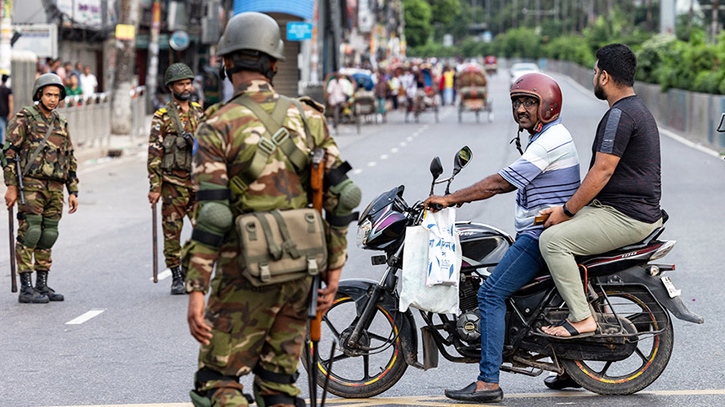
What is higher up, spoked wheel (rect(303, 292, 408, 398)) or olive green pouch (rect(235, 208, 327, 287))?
olive green pouch (rect(235, 208, 327, 287))

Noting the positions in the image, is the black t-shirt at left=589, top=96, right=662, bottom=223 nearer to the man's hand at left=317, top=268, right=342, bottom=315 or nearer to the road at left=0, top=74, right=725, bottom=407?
the road at left=0, top=74, right=725, bottom=407

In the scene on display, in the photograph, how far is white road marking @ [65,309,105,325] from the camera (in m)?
8.17

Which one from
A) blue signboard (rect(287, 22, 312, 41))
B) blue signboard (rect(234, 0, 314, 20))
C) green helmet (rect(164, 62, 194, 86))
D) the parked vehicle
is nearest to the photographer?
green helmet (rect(164, 62, 194, 86))

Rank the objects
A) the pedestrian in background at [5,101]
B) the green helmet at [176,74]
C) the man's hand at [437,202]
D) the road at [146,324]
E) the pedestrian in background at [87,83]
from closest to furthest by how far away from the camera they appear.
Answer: the man's hand at [437,202]
the road at [146,324]
the green helmet at [176,74]
the pedestrian in background at [5,101]
the pedestrian in background at [87,83]

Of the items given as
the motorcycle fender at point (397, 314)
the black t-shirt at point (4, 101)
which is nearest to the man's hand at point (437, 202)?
the motorcycle fender at point (397, 314)

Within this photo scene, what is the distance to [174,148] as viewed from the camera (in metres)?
8.87

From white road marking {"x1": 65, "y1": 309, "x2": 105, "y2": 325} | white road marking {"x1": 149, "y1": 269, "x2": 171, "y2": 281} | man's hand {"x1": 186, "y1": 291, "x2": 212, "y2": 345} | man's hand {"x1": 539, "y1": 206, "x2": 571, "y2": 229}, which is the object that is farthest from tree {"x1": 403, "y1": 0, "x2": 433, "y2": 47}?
man's hand {"x1": 186, "y1": 291, "x2": 212, "y2": 345}

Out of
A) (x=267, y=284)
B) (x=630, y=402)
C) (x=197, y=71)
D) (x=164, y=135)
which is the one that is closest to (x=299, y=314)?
(x=267, y=284)

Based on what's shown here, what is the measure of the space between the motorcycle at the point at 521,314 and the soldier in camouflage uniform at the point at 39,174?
370 cm

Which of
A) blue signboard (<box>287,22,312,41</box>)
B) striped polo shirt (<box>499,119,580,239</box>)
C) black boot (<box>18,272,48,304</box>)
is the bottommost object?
black boot (<box>18,272,48,304</box>)

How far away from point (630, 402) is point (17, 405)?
3.22m

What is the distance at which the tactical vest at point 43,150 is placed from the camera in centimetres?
867

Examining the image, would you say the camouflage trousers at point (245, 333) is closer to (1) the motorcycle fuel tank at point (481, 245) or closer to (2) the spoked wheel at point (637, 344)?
(1) the motorcycle fuel tank at point (481, 245)

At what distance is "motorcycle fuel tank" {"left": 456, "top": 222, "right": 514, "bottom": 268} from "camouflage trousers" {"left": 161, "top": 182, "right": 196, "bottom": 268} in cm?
363
